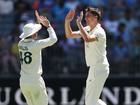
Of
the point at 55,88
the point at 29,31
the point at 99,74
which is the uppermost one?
the point at 29,31

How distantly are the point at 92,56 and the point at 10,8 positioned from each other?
7.50m

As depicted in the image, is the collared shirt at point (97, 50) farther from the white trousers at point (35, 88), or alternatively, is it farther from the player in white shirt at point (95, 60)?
the white trousers at point (35, 88)

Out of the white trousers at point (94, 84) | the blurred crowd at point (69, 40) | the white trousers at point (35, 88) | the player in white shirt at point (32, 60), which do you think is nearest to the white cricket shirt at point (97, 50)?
the white trousers at point (94, 84)

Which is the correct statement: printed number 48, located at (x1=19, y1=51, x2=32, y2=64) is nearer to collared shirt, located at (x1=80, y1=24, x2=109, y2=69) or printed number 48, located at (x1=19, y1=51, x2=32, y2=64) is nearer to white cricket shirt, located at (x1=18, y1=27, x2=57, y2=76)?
white cricket shirt, located at (x1=18, y1=27, x2=57, y2=76)

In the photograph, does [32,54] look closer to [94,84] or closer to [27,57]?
[27,57]

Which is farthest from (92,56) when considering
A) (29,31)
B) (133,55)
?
(133,55)

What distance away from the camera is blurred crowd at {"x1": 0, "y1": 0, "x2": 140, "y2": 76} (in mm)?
17969

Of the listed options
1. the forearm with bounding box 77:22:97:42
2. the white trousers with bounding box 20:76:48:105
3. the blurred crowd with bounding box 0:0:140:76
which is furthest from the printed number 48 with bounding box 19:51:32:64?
the blurred crowd with bounding box 0:0:140:76

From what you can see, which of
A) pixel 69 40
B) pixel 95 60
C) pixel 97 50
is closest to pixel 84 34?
pixel 97 50

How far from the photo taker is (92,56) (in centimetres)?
1304

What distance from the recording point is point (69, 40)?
18.8m

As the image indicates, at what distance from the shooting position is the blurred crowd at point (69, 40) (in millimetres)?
17969

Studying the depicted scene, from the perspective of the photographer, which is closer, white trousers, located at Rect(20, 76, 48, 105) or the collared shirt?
white trousers, located at Rect(20, 76, 48, 105)

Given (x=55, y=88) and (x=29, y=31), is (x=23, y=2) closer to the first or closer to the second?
(x=55, y=88)
